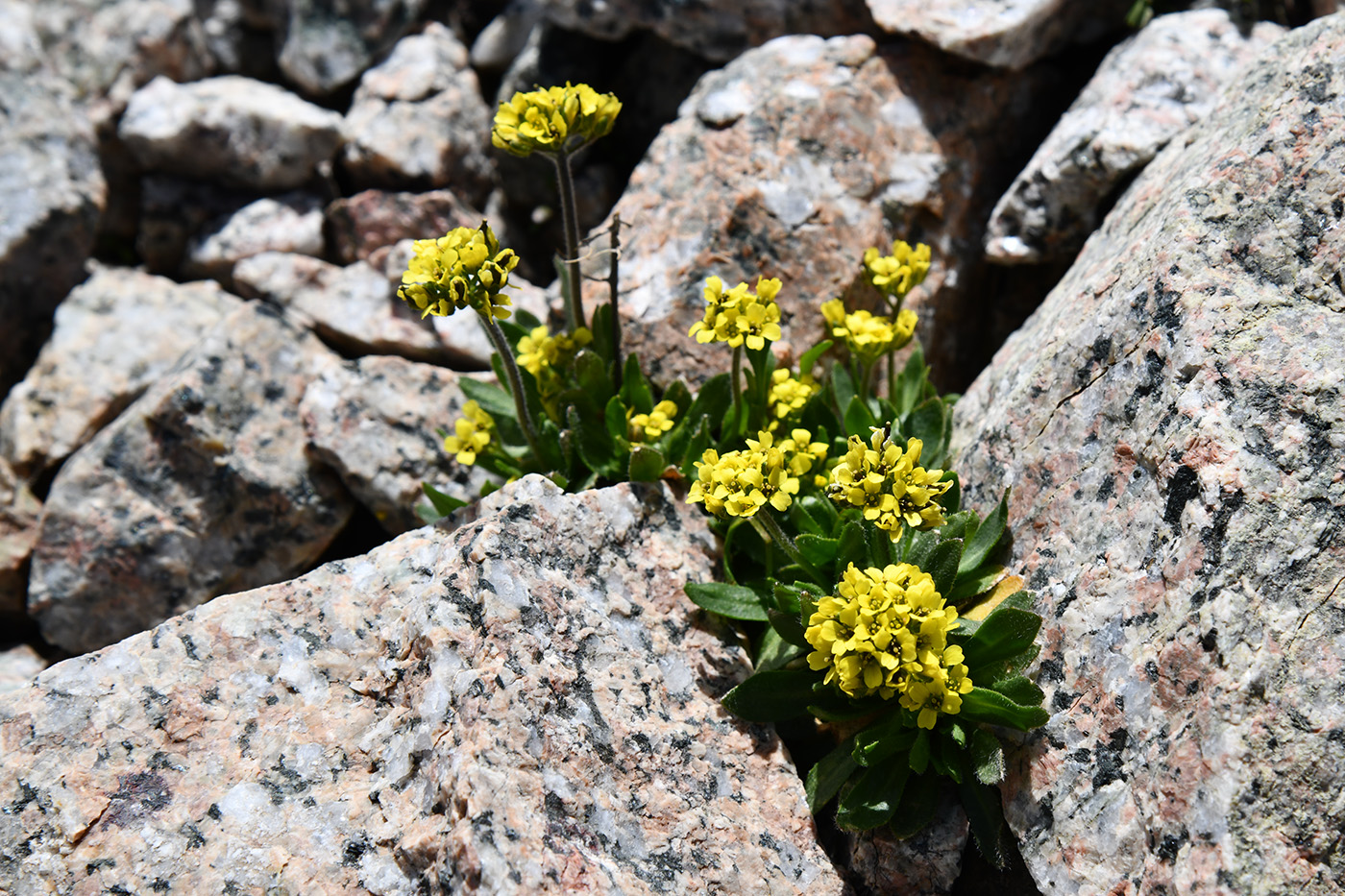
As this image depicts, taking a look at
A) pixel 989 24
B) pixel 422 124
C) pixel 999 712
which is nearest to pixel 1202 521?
pixel 999 712

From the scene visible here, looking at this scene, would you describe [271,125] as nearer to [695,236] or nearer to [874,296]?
[695,236]

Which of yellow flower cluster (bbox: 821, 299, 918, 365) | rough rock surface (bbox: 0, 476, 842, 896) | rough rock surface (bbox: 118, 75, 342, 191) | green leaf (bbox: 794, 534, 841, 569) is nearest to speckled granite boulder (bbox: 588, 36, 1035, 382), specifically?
yellow flower cluster (bbox: 821, 299, 918, 365)

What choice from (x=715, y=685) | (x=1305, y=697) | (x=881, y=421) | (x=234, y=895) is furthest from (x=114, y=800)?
(x=1305, y=697)

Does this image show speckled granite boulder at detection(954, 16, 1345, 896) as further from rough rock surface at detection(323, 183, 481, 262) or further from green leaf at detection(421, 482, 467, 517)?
rough rock surface at detection(323, 183, 481, 262)

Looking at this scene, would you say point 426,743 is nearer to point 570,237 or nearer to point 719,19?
point 570,237

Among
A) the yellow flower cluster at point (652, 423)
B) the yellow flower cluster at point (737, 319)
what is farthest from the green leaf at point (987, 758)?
the yellow flower cluster at point (652, 423)

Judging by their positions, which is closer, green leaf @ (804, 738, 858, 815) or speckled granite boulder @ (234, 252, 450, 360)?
green leaf @ (804, 738, 858, 815)
